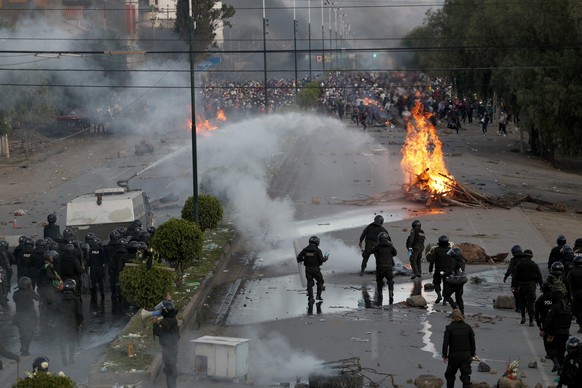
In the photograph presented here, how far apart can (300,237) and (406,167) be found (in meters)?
12.3

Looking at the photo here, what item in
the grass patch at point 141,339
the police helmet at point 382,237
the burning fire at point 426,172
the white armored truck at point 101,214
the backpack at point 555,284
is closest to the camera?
the grass patch at point 141,339

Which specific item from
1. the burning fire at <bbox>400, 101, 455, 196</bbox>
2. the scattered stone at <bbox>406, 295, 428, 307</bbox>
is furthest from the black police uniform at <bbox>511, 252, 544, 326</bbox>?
the burning fire at <bbox>400, 101, 455, 196</bbox>

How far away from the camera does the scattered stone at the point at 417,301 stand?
68.7ft

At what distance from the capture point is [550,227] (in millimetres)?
32906

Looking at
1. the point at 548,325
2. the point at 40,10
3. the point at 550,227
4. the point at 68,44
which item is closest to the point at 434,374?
the point at 548,325

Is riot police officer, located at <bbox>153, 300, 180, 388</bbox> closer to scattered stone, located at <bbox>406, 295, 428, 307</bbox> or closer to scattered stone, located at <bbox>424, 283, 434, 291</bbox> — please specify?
scattered stone, located at <bbox>406, 295, 428, 307</bbox>

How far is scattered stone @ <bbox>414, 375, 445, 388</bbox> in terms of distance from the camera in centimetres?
1530

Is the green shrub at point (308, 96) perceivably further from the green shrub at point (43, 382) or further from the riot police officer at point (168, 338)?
the green shrub at point (43, 382)

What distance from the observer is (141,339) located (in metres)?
17.7

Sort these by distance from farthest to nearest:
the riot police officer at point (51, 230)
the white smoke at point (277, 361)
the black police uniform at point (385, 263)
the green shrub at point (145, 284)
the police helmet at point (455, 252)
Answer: the riot police officer at point (51, 230) < the black police uniform at point (385, 263) < the police helmet at point (455, 252) < the green shrub at point (145, 284) < the white smoke at point (277, 361)

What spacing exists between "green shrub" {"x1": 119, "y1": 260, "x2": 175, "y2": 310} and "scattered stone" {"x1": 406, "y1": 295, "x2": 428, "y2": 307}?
4.74 m

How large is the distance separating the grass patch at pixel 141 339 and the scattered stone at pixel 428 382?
382cm

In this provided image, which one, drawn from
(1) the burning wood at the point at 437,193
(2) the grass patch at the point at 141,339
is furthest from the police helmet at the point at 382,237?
(1) the burning wood at the point at 437,193

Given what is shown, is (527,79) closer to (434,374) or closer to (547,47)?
(547,47)
